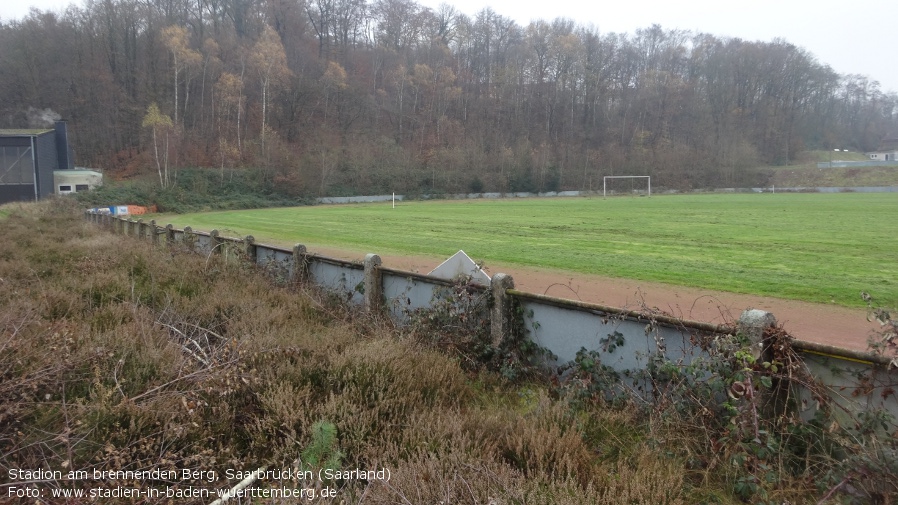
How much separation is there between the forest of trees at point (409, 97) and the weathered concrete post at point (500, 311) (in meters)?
54.7

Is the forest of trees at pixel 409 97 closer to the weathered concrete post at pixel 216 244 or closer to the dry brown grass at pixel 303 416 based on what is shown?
the weathered concrete post at pixel 216 244

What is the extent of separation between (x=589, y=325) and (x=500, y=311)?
46.3 inches

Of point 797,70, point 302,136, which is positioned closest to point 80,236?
point 302,136

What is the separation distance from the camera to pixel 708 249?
17.3 m

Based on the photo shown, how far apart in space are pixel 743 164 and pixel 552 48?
1426 inches

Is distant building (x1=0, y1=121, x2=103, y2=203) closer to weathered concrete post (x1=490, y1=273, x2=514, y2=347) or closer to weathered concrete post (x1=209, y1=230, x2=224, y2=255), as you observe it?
weathered concrete post (x1=209, y1=230, x2=224, y2=255)

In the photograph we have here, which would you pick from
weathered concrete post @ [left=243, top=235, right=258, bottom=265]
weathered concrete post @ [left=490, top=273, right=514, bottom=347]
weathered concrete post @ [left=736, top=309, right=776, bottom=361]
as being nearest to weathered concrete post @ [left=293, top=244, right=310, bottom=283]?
weathered concrete post @ [left=243, top=235, right=258, bottom=265]

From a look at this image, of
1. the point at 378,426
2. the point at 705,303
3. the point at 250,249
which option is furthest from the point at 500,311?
the point at 250,249

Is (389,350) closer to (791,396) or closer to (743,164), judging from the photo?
(791,396)

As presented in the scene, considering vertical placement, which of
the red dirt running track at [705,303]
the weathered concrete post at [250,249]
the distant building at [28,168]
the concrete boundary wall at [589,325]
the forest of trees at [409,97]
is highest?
the forest of trees at [409,97]

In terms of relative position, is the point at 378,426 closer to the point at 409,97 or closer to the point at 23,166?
the point at 23,166

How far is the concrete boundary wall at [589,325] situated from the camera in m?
4.05

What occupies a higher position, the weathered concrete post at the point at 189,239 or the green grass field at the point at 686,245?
the weathered concrete post at the point at 189,239

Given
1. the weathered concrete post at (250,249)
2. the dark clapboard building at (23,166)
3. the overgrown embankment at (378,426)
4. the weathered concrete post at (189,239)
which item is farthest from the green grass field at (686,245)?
the dark clapboard building at (23,166)
